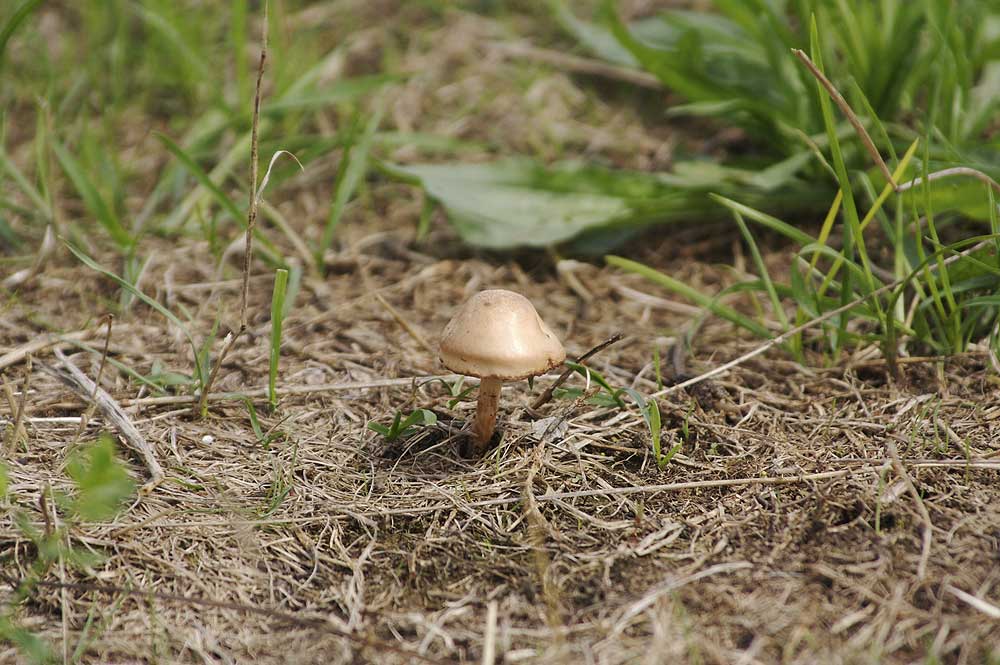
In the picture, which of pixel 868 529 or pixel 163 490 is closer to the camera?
pixel 868 529

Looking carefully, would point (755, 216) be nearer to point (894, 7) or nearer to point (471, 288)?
point (471, 288)

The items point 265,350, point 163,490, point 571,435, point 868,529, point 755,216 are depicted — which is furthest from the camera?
point 265,350

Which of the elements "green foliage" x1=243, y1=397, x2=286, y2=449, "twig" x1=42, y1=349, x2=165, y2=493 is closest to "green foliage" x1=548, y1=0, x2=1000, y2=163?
"green foliage" x1=243, y1=397, x2=286, y2=449

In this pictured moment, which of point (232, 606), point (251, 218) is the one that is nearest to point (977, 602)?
point (232, 606)

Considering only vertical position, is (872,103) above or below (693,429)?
above

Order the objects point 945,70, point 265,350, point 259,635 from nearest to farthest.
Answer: point 259,635 → point 265,350 → point 945,70

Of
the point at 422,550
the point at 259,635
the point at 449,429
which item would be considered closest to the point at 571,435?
the point at 449,429

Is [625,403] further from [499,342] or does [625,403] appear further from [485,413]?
[499,342]
